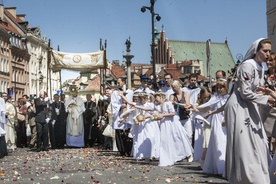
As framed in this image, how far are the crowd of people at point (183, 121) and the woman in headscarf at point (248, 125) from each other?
12mm

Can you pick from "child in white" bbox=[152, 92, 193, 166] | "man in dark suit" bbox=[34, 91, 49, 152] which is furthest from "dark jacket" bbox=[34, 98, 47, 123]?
"child in white" bbox=[152, 92, 193, 166]

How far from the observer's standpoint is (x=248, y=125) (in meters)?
7.46

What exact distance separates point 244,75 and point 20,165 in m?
8.77

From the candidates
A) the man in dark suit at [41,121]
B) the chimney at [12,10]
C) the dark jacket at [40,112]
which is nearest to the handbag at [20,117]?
the man in dark suit at [41,121]

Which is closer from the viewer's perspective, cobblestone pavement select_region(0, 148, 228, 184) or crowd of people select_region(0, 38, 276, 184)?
crowd of people select_region(0, 38, 276, 184)

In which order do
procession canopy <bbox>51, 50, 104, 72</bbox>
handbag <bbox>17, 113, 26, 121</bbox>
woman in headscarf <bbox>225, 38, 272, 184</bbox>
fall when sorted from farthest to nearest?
procession canopy <bbox>51, 50, 104, 72</bbox>
handbag <bbox>17, 113, 26, 121</bbox>
woman in headscarf <bbox>225, 38, 272, 184</bbox>

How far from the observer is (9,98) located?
23.2 metres

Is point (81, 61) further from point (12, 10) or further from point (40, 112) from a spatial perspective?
point (12, 10)

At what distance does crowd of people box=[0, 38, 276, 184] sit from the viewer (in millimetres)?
7473

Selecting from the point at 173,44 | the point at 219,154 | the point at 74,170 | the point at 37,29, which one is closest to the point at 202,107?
the point at 219,154

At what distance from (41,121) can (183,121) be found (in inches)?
A: 300

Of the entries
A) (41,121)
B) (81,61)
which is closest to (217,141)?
(41,121)

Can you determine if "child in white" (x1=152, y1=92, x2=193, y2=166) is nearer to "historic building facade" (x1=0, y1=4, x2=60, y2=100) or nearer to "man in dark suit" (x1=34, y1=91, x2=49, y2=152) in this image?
"man in dark suit" (x1=34, y1=91, x2=49, y2=152)

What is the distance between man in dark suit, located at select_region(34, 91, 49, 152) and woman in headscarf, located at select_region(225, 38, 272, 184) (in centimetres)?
1432
